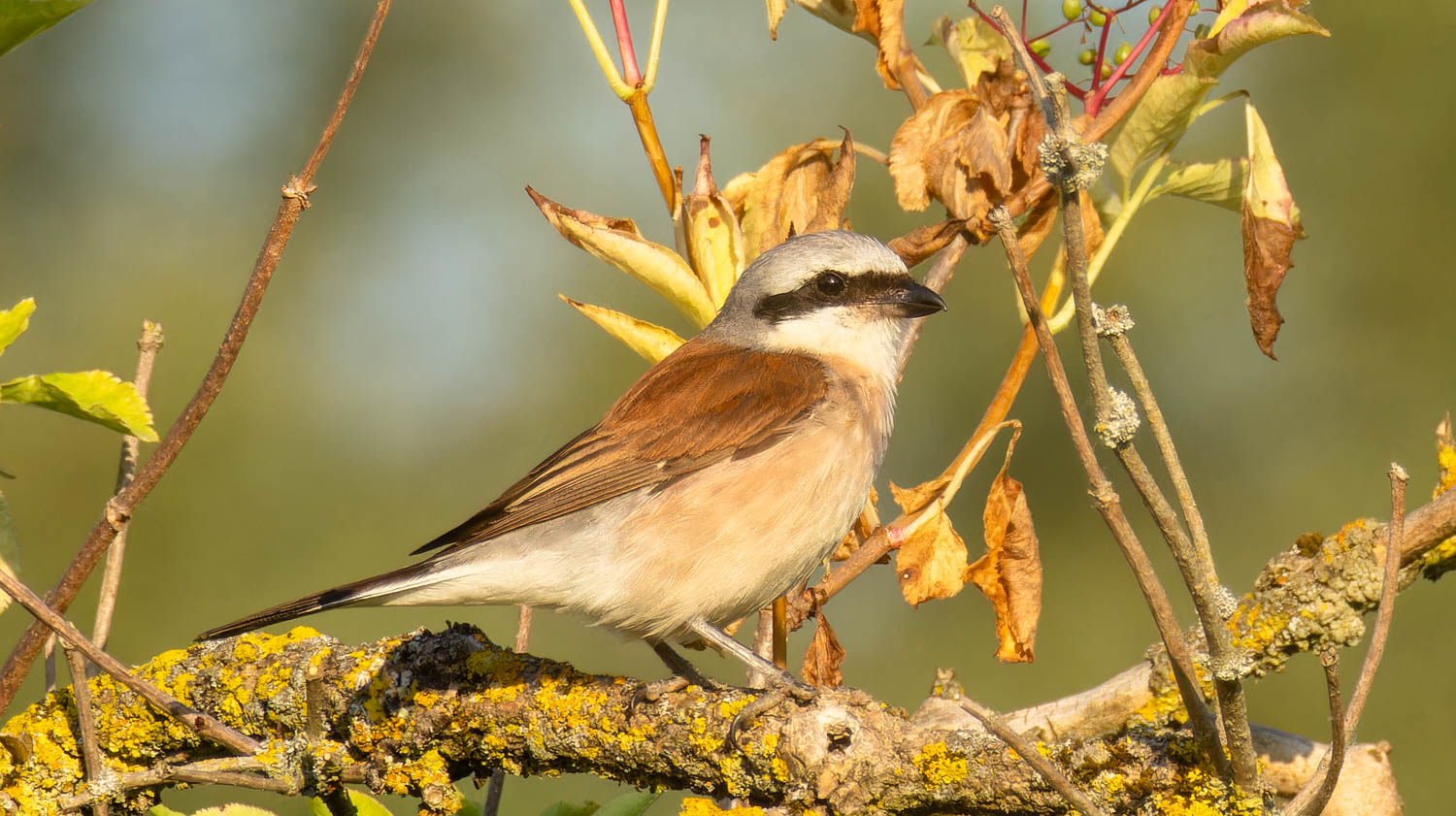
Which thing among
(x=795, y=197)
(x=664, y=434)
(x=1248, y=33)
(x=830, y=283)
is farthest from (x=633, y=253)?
(x=830, y=283)

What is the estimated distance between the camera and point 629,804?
201 cm

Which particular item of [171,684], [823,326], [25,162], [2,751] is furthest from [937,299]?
[25,162]

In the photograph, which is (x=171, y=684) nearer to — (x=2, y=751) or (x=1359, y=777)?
(x=2, y=751)

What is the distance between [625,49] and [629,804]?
49.7 inches

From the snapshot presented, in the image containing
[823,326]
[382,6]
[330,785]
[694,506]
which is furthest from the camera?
[823,326]

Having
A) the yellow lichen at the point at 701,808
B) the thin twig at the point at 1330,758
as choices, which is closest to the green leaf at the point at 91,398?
the yellow lichen at the point at 701,808

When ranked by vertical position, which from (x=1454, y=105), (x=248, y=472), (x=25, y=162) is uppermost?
(x=25, y=162)

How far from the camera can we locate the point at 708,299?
7.61 ft

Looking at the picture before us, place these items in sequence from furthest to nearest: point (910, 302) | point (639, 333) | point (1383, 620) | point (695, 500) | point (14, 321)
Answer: point (910, 302)
point (695, 500)
point (639, 333)
point (14, 321)
point (1383, 620)

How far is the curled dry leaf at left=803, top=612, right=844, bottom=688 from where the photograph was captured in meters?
2.38

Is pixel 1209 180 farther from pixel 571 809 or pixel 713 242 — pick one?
pixel 571 809

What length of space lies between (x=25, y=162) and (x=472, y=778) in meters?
7.77

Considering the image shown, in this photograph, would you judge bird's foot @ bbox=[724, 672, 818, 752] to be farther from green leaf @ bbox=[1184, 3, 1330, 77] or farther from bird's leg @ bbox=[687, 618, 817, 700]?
green leaf @ bbox=[1184, 3, 1330, 77]

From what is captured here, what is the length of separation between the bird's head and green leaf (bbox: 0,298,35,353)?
1775mm
